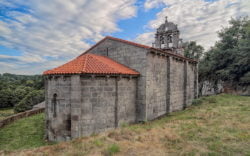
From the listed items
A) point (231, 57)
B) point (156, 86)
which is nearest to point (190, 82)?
point (156, 86)

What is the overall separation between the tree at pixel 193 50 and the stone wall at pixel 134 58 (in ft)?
88.4

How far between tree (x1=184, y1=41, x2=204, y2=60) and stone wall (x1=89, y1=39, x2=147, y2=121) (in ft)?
88.4

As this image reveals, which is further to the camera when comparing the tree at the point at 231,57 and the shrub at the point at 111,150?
the tree at the point at 231,57

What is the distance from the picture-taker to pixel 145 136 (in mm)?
6031

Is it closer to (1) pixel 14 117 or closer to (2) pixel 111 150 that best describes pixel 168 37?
(2) pixel 111 150

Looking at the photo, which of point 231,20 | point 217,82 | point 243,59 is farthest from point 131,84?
point 231,20

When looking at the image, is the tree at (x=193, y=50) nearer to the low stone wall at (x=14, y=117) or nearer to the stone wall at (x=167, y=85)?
the stone wall at (x=167, y=85)

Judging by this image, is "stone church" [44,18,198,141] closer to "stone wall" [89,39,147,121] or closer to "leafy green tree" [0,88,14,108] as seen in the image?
"stone wall" [89,39,147,121]

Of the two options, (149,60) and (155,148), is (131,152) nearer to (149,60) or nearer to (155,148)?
(155,148)

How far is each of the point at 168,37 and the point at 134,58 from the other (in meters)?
7.94

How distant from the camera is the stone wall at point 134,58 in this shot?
10641 millimetres

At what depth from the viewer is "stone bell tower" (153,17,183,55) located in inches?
642

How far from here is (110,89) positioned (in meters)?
9.21

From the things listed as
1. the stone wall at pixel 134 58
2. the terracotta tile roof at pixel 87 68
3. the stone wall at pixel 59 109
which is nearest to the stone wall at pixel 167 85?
the stone wall at pixel 134 58
